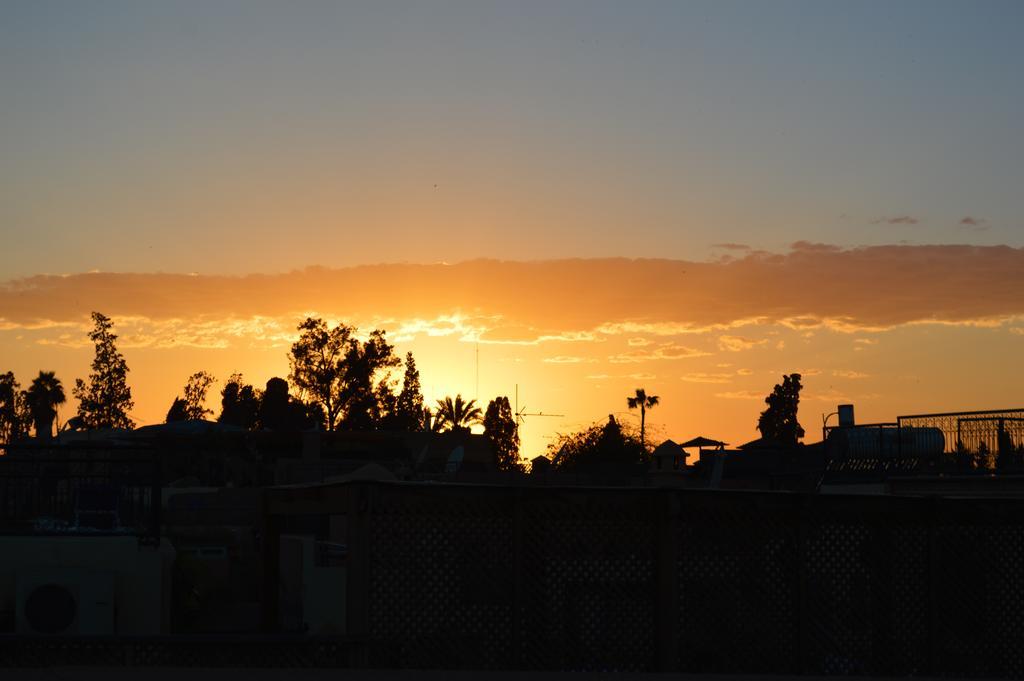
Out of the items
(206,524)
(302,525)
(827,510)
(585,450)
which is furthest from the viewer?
(585,450)

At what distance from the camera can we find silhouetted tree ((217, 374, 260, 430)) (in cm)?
10875

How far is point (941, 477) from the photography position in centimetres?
2684

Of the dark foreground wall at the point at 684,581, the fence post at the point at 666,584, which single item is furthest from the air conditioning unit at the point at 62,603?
the fence post at the point at 666,584

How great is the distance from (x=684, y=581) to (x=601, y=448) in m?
83.0

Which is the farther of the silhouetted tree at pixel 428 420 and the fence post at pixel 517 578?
the silhouetted tree at pixel 428 420

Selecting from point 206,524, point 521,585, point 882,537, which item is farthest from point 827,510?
point 206,524

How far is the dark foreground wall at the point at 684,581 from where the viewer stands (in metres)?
12.2

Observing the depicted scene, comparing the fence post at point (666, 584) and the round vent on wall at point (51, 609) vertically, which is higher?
the fence post at point (666, 584)

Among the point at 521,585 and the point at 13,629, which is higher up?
the point at 521,585

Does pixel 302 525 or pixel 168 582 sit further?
pixel 302 525

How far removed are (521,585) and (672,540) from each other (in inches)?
64.3

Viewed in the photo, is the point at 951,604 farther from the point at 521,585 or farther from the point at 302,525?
the point at 302,525

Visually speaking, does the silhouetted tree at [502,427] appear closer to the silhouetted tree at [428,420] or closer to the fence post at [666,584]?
the silhouetted tree at [428,420]

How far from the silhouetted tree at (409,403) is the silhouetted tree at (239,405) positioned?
16.3 meters
